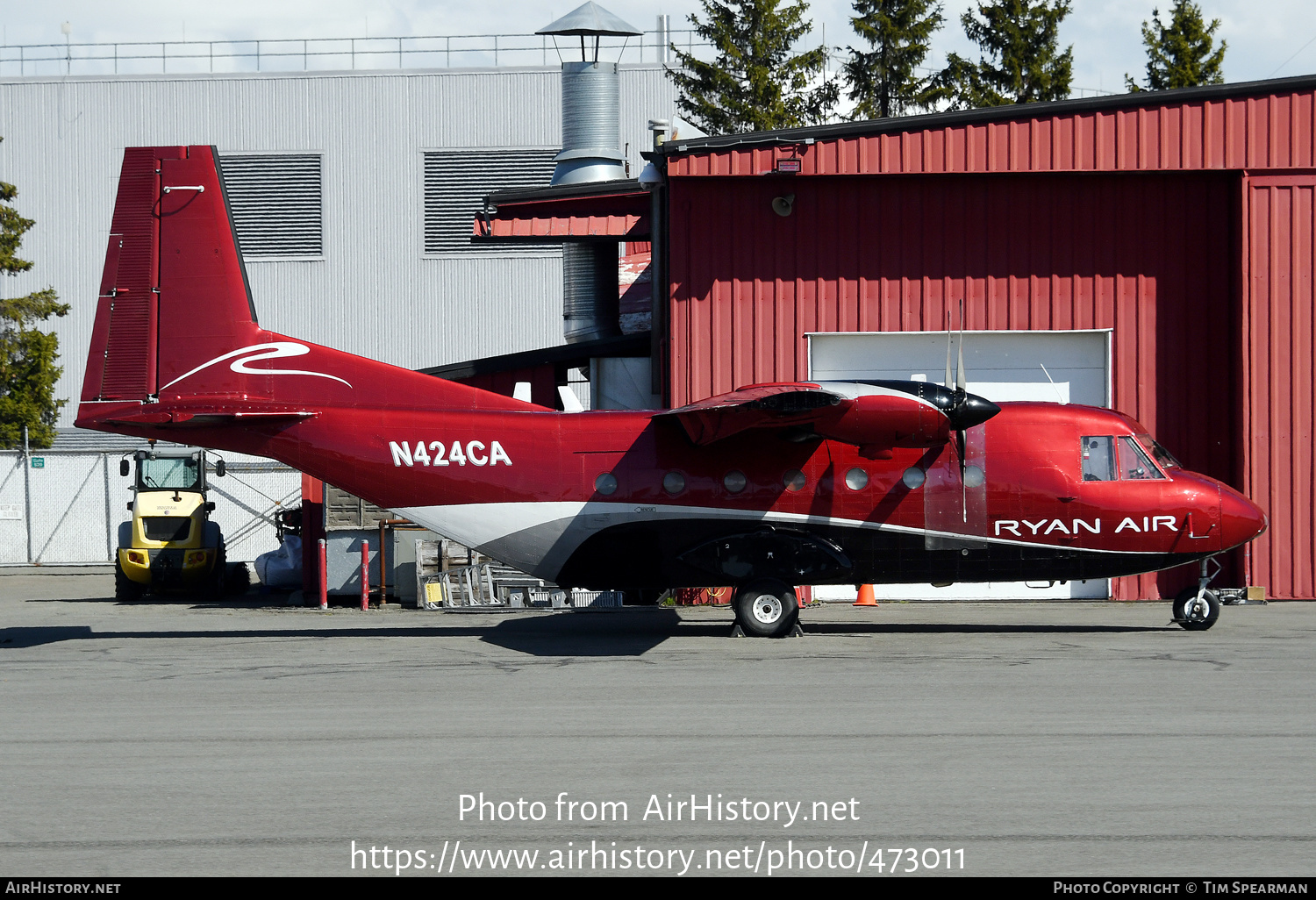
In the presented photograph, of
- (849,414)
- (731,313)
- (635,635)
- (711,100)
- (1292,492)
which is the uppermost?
(711,100)

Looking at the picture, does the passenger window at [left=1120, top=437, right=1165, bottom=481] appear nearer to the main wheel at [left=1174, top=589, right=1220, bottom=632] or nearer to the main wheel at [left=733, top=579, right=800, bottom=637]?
the main wheel at [left=1174, top=589, right=1220, bottom=632]

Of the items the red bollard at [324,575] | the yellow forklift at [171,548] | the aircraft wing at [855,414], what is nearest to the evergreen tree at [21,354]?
the yellow forklift at [171,548]

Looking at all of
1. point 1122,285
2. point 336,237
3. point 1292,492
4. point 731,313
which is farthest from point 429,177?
point 1292,492

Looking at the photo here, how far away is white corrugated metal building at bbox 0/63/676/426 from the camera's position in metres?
42.2

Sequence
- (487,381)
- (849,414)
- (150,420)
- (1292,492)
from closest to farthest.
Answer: (849,414)
(150,420)
(1292,492)
(487,381)

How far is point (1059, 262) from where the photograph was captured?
20.7 m

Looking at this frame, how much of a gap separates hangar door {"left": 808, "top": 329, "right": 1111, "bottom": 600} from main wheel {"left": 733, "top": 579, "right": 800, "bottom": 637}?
553 cm

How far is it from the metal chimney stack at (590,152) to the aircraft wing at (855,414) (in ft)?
40.7

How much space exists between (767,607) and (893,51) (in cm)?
2937

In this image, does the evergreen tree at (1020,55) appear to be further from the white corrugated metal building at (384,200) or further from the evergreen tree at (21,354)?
the evergreen tree at (21,354)

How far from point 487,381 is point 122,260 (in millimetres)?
8784

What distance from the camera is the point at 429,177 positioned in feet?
139

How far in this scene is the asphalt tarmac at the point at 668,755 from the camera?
6.46m

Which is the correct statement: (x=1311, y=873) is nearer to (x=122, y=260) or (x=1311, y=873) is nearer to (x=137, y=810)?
(x=137, y=810)
